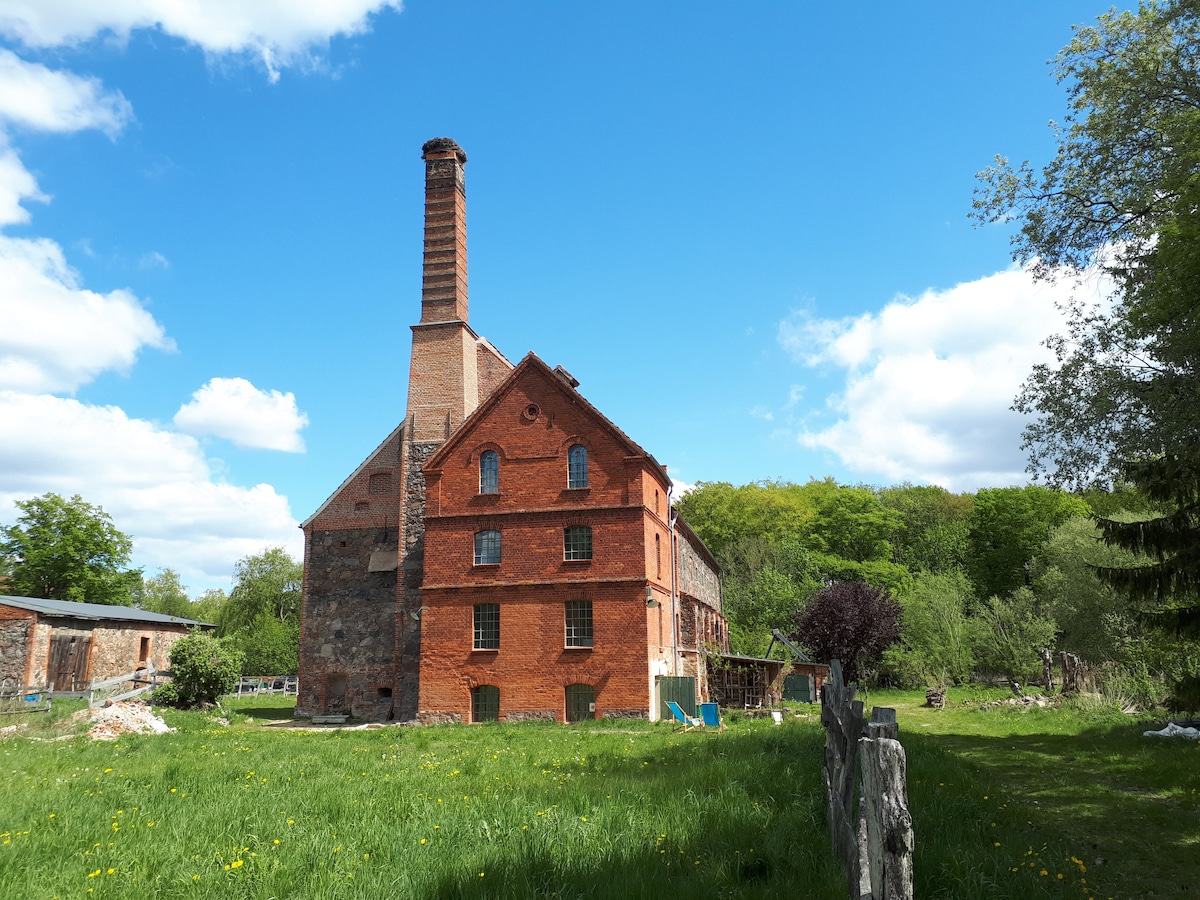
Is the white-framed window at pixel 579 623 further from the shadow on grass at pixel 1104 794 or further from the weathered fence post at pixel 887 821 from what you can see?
the weathered fence post at pixel 887 821

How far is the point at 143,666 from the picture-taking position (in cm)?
3994

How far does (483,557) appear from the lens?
26.4m

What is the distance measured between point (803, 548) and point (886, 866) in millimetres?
54320

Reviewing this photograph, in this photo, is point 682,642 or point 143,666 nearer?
point 682,642

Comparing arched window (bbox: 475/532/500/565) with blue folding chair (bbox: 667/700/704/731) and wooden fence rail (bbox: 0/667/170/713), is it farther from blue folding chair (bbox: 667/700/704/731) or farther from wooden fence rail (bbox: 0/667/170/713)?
wooden fence rail (bbox: 0/667/170/713)

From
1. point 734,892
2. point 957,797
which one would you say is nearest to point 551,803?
point 734,892

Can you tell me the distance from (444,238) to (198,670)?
17.6 m

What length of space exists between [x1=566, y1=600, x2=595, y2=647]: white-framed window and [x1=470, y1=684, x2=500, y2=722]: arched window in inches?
115

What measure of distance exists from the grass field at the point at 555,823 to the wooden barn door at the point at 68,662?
22.3 metres

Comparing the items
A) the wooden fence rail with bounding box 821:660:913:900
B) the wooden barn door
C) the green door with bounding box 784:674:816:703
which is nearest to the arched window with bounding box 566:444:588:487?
the green door with bounding box 784:674:816:703

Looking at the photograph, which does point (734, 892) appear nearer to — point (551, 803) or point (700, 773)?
point (551, 803)

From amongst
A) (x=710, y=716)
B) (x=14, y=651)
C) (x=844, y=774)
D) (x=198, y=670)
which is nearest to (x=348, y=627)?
(x=198, y=670)

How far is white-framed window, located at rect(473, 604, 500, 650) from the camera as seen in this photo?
25734 mm

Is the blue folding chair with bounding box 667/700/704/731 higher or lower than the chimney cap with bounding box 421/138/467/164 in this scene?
lower
